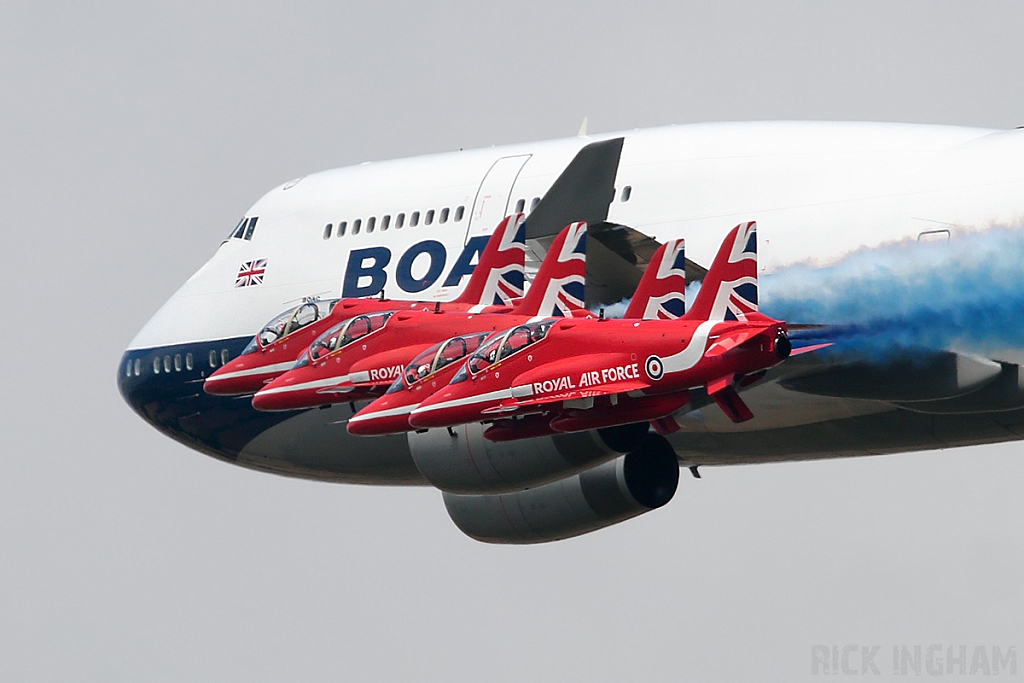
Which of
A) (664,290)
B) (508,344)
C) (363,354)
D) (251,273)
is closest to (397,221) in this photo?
(251,273)

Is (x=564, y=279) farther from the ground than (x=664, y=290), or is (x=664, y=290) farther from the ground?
(x=564, y=279)

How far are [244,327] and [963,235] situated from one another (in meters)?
14.6

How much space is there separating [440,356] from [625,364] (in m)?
3.60

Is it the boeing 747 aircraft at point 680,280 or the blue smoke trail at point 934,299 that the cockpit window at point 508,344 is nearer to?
the boeing 747 aircraft at point 680,280

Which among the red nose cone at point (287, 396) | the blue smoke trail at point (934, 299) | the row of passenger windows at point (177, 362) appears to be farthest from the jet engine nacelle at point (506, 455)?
the row of passenger windows at point (177, 362)

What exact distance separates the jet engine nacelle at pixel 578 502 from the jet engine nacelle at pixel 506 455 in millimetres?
1395

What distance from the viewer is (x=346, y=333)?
31.4m

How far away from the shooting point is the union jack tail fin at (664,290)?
28.2m

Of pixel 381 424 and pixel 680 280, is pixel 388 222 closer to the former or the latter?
pixel 381 424

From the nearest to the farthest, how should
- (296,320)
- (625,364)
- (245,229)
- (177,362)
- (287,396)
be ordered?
1. (625,364)
2. (287,396)
3. (296,320)
4. (177,362)
5. (245,229)

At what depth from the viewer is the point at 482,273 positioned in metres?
32.0

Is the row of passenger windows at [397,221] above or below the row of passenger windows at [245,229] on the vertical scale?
below

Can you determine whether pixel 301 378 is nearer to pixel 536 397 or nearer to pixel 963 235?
pixel 536 397

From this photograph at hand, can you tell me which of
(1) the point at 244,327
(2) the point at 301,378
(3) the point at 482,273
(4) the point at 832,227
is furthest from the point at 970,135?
(1) the point at 244,327
